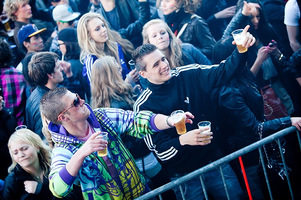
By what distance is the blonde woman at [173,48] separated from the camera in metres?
3.98

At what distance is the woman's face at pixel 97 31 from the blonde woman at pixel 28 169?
163 centimetres

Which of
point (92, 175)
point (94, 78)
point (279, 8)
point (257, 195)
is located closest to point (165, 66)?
point (94, 78)

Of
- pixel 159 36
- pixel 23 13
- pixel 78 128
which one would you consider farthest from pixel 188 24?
pixel 23 13

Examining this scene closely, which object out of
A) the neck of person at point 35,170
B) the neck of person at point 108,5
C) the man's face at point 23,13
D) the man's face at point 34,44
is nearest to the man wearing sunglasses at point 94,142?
the neck of person at point 35,170

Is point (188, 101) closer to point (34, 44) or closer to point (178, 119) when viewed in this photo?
point (178, 119)

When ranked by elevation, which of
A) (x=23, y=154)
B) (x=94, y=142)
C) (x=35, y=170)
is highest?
(x=94, y=142)

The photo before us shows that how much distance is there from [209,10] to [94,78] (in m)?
2.44

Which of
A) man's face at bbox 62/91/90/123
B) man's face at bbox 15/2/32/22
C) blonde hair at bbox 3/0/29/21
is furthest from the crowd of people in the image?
blonde hair at bbox 3/0/29/21

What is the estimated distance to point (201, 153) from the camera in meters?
3.27

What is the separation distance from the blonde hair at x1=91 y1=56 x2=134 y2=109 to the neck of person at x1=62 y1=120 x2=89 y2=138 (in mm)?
782

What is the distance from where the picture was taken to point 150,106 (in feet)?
10.6

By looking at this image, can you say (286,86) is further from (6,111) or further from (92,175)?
(6,111)

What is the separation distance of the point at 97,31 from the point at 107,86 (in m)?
1.19

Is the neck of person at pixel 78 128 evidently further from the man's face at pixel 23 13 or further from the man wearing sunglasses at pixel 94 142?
the man's face at pixel 23 13
